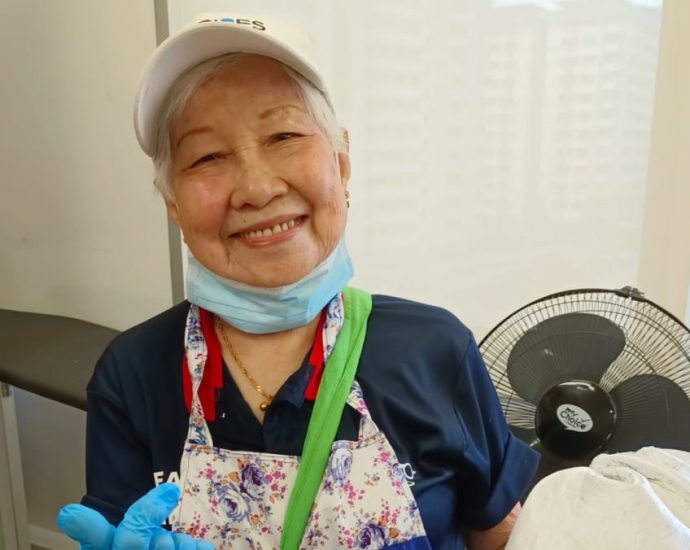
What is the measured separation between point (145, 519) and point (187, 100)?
0.47 meters

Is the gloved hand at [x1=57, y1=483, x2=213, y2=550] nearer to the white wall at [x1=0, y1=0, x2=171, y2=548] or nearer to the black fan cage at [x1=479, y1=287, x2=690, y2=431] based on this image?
the black fan cage at [x1=479, y1=287, x2=690, y2=431]

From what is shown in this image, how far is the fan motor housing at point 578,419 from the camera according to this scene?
3.30 ft

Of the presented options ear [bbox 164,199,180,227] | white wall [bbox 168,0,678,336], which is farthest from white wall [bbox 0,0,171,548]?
ear [bbox 164,199,180,227]

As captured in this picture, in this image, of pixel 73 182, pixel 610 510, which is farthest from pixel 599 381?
pixel 73 182

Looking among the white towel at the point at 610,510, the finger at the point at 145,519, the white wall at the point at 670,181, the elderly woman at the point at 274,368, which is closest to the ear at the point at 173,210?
the elderly woman at the point at 274,368

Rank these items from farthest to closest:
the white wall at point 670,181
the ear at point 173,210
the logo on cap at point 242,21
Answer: the white wall at point 670,181 → the ear at point 173,210 → the logo on cap at point 242,21

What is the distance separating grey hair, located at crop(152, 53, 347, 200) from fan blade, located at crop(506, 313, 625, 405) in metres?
0.47

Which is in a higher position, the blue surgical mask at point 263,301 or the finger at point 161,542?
the blue surgical mask at point 263,301

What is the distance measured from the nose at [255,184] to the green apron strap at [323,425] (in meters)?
0.20

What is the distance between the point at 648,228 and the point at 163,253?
1.18 meters

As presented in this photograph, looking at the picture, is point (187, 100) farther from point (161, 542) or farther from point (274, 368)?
point (161, 542)

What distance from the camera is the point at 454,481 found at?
849mm

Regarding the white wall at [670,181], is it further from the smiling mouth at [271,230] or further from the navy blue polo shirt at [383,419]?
the smiling mouth at [271,230]

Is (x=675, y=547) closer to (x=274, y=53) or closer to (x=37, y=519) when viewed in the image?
(x=274, y=53)
